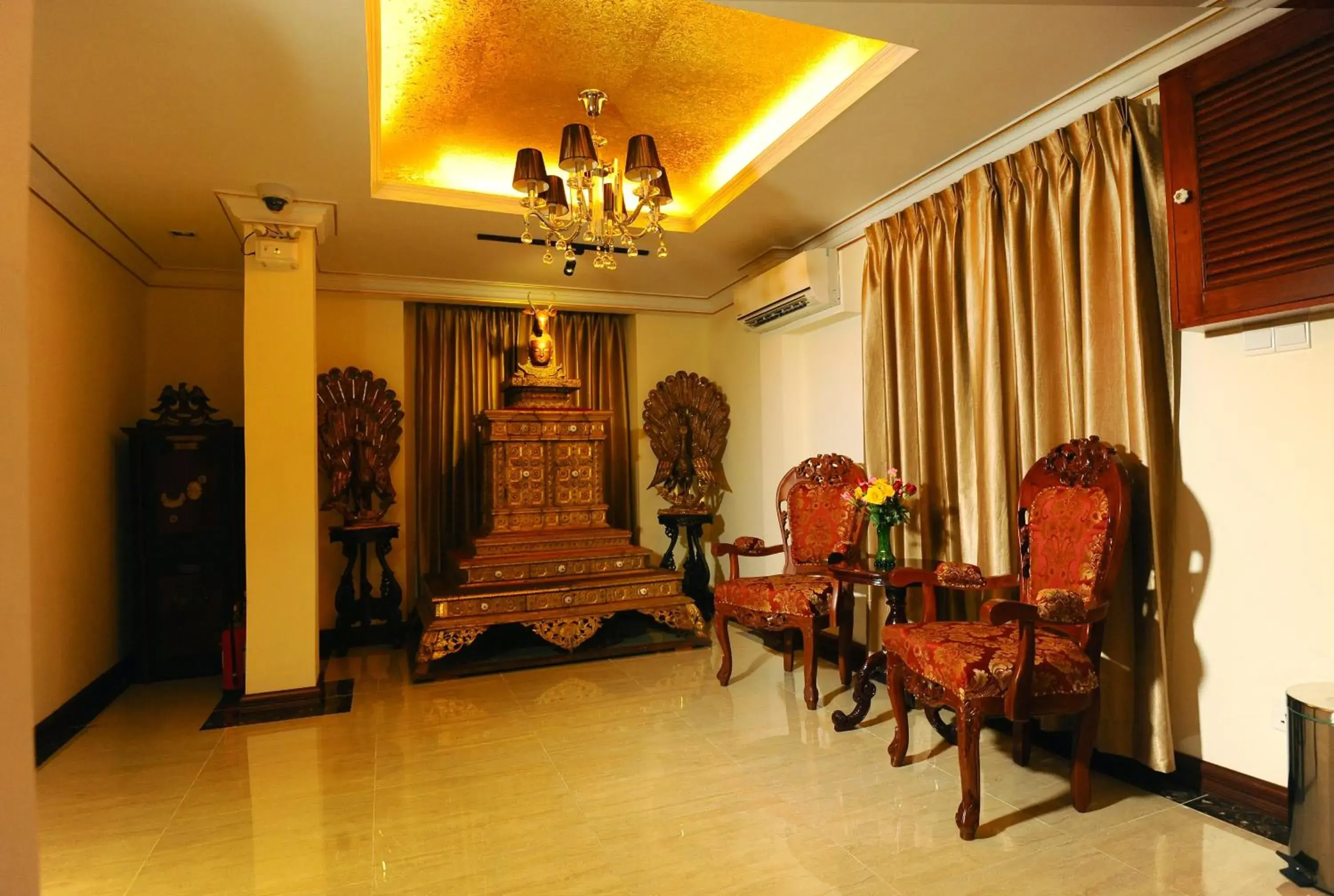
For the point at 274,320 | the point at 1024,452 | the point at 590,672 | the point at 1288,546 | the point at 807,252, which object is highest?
the point at 807,252

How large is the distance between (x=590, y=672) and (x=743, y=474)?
79.5 inches

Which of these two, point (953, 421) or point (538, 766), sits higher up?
point (953, 421)

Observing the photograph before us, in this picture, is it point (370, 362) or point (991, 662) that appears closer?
point (991, 662)

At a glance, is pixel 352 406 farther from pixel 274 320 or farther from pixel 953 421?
pixel 953 421

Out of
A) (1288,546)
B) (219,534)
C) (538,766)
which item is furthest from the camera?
(219,534)

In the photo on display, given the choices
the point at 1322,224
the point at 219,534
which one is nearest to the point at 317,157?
the point at 219,534

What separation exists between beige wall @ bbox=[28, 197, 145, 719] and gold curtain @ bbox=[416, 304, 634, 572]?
72.2 inches

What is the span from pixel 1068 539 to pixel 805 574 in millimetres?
1556

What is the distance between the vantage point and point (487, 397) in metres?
5.66

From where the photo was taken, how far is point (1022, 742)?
105 inches

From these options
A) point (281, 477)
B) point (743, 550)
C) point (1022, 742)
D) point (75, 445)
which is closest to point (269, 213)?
point (281, 477)

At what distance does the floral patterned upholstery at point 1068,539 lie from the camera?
2.36m

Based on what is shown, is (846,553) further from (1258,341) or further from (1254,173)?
(1254,173)

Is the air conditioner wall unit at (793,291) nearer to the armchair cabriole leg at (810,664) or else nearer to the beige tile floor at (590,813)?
the armchair cabriole leg at (810,664)
